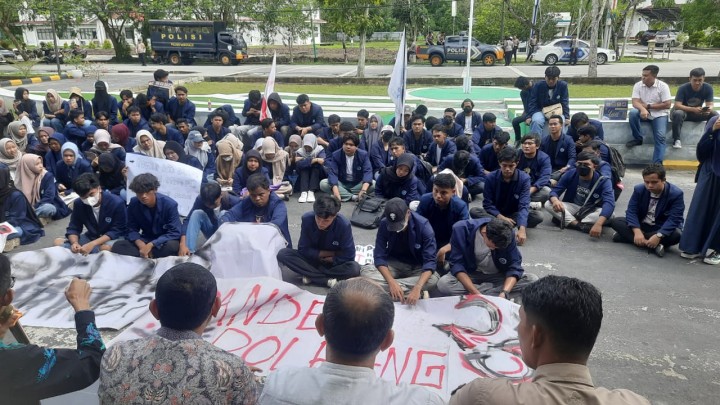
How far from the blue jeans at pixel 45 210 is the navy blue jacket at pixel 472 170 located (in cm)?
544

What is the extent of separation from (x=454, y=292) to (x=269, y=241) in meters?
1.87

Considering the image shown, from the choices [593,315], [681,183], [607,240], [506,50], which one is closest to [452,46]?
[506,50]

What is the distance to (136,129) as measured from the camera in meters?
9.46

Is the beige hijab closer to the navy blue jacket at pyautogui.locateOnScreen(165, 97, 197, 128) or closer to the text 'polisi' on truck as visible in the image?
the navy blue jacket at pyautogui.locateOnScreen(165, 97, 197, 128)

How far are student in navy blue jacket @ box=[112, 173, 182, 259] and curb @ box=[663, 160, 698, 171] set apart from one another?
8.44 m

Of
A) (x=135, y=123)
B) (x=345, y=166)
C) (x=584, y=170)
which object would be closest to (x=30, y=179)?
(x=135, y=123)

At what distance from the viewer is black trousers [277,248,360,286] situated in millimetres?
5305

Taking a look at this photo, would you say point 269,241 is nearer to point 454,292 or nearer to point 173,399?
point 454,292

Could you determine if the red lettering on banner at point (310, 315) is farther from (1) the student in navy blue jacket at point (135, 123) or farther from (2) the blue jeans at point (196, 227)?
(1) the student in navy blue jacket at point (135, 123)

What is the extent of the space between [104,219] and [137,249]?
1.78ft

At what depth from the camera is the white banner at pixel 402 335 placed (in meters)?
3.68

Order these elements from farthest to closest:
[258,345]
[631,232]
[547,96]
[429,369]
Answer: [547,96], [631,232], [258,345], [429,369]

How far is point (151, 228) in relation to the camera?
5.74 metres

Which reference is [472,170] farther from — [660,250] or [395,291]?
[395,291]
